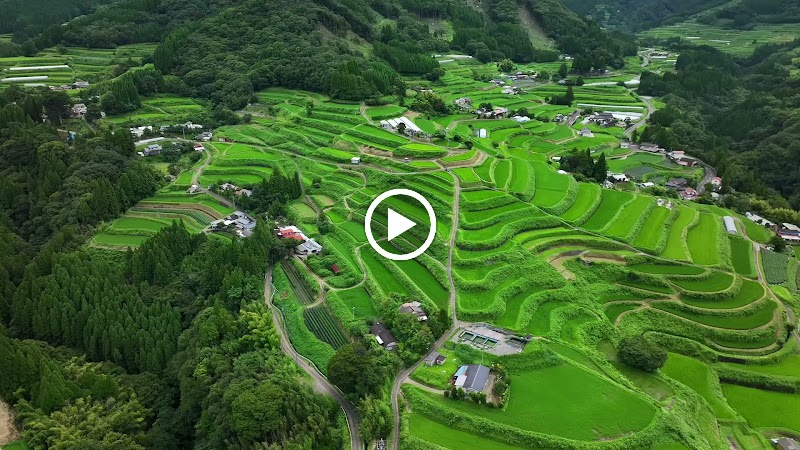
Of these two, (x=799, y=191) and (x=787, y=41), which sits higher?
(x=787, y=41)

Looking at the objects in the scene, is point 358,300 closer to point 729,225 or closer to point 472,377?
point 472,377

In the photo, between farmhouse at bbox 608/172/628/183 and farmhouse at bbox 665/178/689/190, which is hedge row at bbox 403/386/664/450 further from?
farmhouse at bbox 665/178/689/190

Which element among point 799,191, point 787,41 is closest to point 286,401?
point 799,191

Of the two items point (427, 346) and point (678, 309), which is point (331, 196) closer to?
point (427, 346)

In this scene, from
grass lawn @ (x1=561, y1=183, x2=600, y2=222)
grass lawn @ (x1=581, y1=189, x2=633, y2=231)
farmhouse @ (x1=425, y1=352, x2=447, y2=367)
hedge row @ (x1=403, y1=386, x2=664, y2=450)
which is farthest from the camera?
grass lawn @ (x1=561, y1=183, x2=600, y2=222)

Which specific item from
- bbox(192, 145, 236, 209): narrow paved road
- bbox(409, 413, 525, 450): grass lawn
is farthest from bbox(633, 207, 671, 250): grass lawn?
bbox(192, 145, 236, 209): narrow paved road

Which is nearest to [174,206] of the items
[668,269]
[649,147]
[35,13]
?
[668,269]

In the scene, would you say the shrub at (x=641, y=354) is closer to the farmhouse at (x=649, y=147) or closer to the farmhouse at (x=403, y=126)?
the farmhouse at (x=403, y=126)
